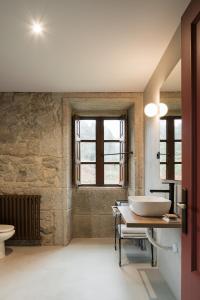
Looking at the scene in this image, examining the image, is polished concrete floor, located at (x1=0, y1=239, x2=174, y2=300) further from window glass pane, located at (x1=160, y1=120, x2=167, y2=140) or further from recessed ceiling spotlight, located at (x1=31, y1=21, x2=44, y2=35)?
recessed ceiling spotlight, located at (x1=31, y1=21, x2=44, y2=35)

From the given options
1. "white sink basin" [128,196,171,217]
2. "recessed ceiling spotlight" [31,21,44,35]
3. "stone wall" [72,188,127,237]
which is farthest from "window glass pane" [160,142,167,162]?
"stone wall" [72,188,127,237]

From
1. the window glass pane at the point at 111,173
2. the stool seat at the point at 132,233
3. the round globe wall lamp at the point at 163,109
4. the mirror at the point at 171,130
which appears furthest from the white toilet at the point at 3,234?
the round globe wall lamp at the point at 163,109

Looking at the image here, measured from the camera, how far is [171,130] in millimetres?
2598

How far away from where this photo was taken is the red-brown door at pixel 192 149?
1.33 meters

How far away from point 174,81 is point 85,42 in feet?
2.94

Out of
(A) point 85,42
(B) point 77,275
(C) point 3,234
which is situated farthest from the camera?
(C) point 3,234

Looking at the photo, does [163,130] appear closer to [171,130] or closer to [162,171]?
[171,130]

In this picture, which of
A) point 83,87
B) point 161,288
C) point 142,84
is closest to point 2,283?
point 161,288

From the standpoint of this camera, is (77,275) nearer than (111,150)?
Yes

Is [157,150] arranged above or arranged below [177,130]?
below

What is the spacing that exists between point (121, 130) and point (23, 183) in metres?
1.86

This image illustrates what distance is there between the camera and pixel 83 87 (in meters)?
4.08

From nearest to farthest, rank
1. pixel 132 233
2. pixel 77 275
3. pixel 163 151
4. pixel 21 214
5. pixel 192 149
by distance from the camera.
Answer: pixel 192 149
pixel 163 151
pixel 77 275
pixel 132 233
pixel 21 214

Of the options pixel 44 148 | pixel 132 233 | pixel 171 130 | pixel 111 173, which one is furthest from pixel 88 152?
pixel 171 130
